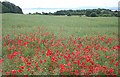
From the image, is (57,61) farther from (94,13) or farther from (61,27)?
(94,13)

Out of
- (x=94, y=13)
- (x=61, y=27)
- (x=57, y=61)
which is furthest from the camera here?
(x=94, y=13)

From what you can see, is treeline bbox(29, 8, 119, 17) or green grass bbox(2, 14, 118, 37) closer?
green grass bbox(2, 14, 118, 37)

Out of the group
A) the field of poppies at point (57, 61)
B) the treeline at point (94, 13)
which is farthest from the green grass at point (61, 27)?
the treeline at point (94, 13)

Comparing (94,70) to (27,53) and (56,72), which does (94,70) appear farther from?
(27,53)

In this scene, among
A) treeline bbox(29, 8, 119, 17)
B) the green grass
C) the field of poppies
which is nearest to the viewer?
the field of poppies

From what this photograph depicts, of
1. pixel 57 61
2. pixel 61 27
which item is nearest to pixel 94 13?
pixel 61 27

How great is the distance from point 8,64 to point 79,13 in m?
26.6

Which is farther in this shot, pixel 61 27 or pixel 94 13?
pixel 94 13

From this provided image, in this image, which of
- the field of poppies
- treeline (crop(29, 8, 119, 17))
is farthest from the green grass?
treeline (crop(29, 8, 119, 17))

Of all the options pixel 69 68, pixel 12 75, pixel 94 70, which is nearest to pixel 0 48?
pixel 12 75

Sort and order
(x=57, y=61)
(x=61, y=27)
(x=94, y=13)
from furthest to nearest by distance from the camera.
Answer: (x=94, y=13)
(x=61, y=27)
(x=57, y=61)

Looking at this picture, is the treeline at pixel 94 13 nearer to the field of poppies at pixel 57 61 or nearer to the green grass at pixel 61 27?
the green grass at pixel 61 27

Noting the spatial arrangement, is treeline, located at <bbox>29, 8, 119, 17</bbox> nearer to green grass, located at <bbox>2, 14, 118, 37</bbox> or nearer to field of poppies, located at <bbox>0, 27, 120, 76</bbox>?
green grass, located at <bbox>2, 14, 118, 37</bbox>

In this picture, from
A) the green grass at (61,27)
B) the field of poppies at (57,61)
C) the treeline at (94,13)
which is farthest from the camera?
the treeline at (94,13)
